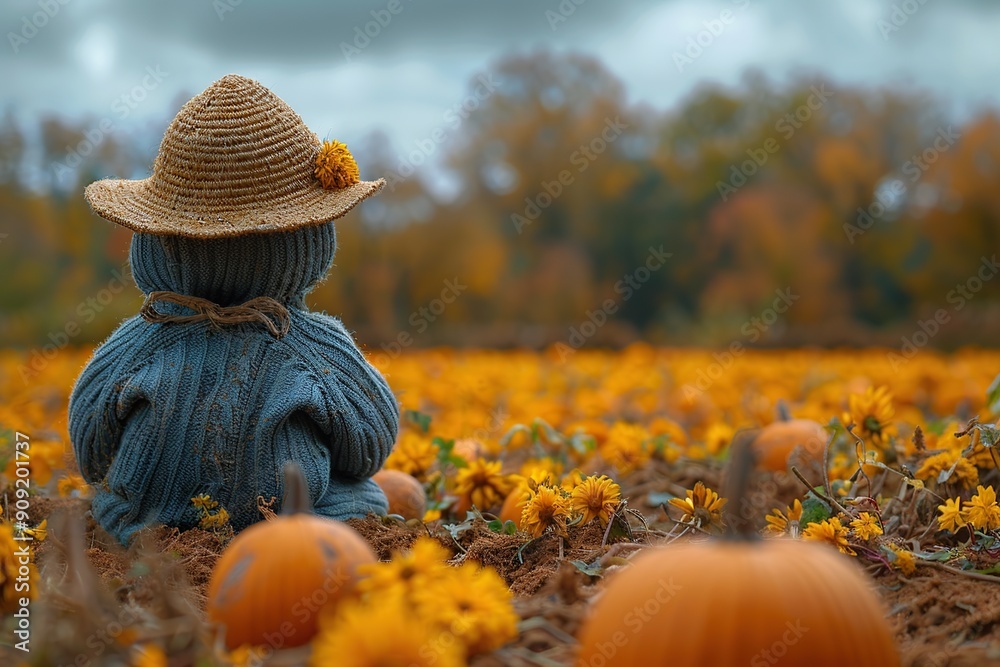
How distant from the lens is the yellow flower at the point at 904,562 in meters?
2.91

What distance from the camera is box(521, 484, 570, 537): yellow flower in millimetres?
3174

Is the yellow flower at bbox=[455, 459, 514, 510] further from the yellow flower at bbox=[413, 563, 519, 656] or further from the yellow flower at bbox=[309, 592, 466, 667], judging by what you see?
the yellow flower at bbox=[309, 592, 466, 667]

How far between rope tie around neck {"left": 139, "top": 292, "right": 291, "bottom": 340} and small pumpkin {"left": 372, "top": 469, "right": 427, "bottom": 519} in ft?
3.27

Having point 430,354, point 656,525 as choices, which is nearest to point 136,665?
point 656,525

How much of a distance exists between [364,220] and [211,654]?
19809 millimetres

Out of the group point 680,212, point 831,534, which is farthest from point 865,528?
point 680,212

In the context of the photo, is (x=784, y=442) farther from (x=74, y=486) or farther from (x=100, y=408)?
(x=74, y=486)

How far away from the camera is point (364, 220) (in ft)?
70.1

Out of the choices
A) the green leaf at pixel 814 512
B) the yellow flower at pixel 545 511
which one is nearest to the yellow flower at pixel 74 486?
the yellow flower at pixel 545 511

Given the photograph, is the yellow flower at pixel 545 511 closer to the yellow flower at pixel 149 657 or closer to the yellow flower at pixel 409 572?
the yellow flower at pixel 409 572

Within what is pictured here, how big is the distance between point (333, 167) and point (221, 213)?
421 mm

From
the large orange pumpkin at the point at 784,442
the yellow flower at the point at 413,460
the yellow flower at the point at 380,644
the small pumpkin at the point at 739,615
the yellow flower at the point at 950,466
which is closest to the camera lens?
the yellow flower at the point at 380,644

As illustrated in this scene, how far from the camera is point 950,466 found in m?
3.50

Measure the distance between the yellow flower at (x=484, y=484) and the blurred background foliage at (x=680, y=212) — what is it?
1656 centimetres
